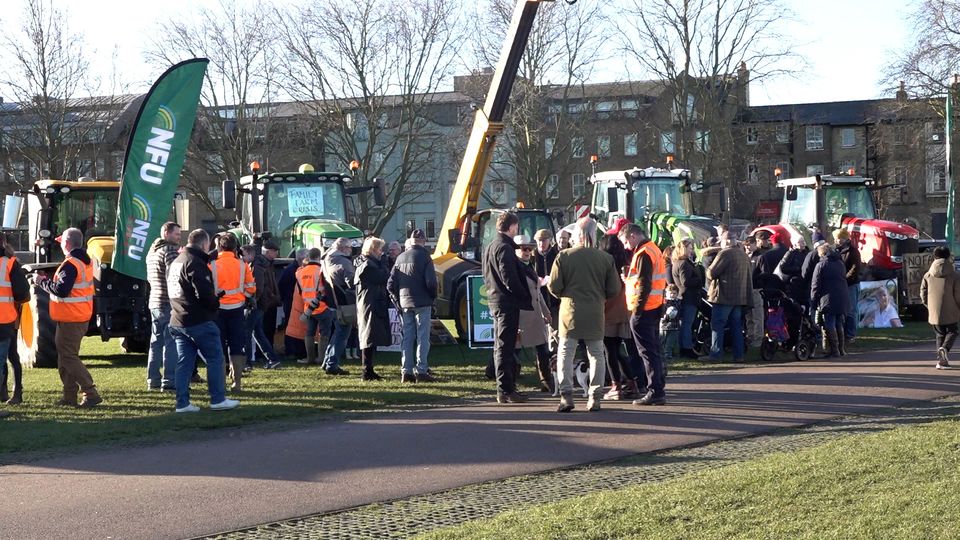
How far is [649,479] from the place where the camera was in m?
8.69

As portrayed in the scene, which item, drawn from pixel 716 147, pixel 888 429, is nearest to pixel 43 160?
pixel 716 147

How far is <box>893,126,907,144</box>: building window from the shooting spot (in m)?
50.2

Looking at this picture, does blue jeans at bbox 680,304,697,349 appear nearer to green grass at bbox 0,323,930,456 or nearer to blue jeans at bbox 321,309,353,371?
green grass at bbox 0,323,930,456

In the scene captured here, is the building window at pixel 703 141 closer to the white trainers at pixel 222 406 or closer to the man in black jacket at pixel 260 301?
the man in black jacket at pixel 260 301

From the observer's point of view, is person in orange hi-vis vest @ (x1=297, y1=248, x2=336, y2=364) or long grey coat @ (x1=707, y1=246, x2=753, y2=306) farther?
long grey coat @ (x1=707, y1=246, x2=753, y2=306)

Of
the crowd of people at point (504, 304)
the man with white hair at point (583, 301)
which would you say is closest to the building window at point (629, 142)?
the crowd of people at point (504, 304)

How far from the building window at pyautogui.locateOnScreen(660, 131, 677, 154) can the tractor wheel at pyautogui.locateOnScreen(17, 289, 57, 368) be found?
39396mm

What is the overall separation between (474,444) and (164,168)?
306 inches

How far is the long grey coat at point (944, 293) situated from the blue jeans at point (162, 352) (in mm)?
9820

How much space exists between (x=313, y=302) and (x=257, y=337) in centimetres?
108

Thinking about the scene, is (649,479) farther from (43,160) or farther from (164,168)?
(43,160)

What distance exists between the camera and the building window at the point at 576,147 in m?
55.5

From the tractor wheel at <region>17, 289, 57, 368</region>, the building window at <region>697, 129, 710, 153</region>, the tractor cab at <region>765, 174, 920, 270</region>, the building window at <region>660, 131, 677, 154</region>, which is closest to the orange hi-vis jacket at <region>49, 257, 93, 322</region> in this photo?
the tractor wheel at <region>17, 289, 57, 368</region>

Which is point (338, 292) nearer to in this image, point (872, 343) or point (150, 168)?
point (150, 168)
